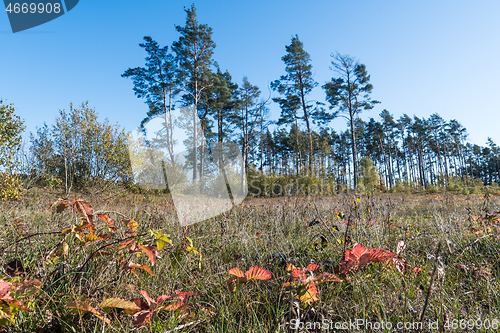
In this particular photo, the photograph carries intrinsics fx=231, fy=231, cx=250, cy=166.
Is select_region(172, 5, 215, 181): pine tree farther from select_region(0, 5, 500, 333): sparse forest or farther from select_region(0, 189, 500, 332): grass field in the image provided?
select_region(0, 189, 500, 332): grass field

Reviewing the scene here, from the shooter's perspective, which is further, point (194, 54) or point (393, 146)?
point (393, 146)

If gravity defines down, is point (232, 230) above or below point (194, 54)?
below

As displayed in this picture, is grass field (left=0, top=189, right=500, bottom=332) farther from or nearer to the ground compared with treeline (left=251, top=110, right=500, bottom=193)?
nearer to the ground

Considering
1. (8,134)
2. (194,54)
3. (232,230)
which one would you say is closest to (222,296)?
(232,230)

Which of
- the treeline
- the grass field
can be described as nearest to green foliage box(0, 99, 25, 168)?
the grass field

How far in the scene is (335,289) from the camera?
4.38 feet

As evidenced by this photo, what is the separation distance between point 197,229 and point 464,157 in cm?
6339

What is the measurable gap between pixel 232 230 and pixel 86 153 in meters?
13.6

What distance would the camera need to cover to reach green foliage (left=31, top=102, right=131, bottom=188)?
41.3 ft

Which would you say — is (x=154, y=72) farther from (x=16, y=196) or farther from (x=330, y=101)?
(x=330, y=101)

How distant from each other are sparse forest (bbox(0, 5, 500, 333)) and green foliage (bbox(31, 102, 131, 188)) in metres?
0.08

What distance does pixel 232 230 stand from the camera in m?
2.74

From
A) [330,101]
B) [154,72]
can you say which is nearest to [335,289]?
[154,72]

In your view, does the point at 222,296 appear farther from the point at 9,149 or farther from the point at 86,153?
the point at 86,153
